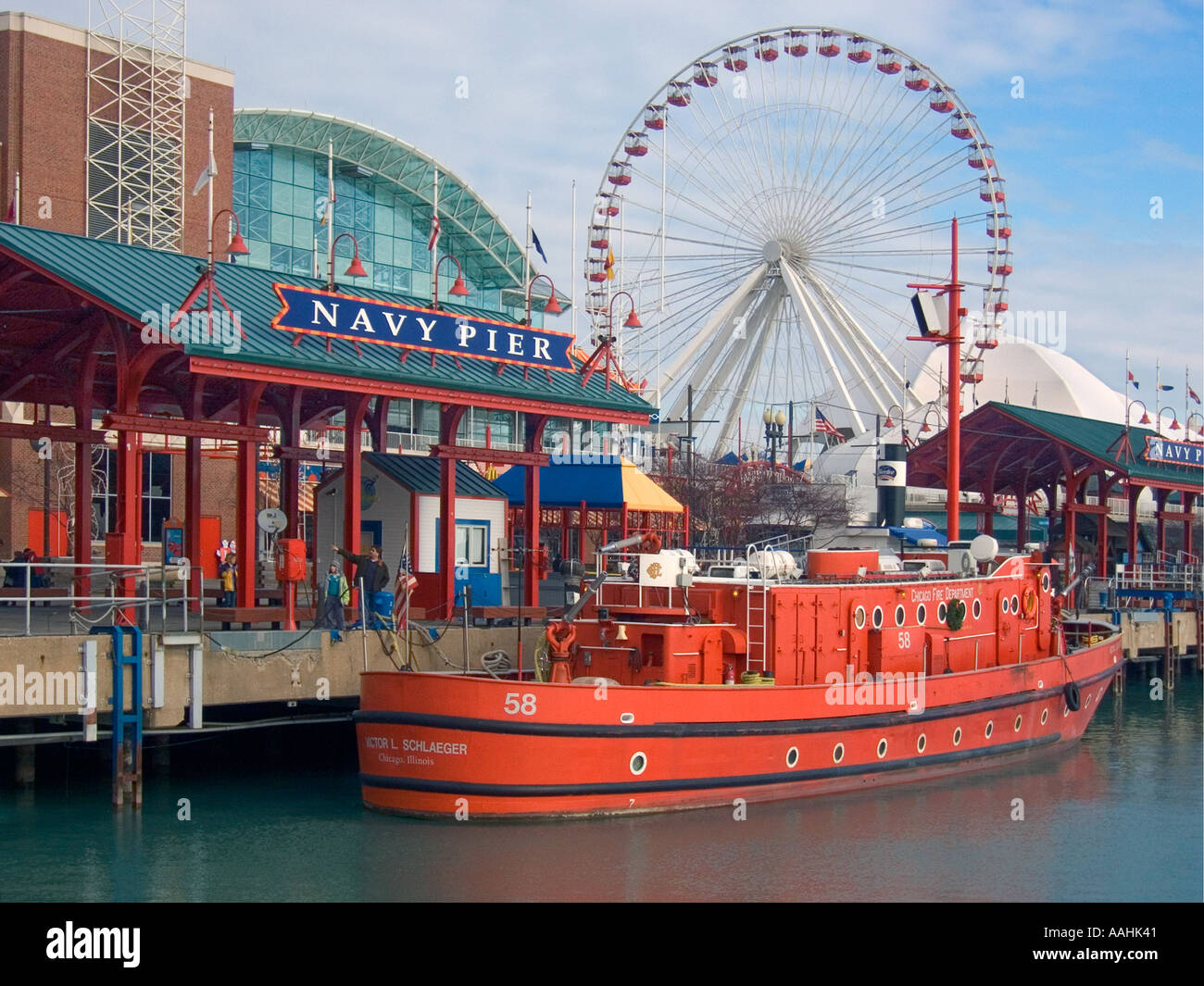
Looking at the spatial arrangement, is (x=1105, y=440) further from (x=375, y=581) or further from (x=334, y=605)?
(x=334, y=605)

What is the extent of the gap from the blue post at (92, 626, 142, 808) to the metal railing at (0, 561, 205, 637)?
47 centimetres

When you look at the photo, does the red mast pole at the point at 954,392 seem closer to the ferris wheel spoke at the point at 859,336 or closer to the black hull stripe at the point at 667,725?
the black hull stripe at the point at 667,725

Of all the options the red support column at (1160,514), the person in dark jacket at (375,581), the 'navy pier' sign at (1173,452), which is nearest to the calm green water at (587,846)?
the person in dark jacket at (375,581)

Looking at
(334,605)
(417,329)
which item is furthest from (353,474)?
(334,605)

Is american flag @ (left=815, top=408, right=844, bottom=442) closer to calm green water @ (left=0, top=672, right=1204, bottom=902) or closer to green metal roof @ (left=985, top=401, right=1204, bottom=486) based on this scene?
green metal roof @ (left=985, top=401, right=1204, bottom=486)

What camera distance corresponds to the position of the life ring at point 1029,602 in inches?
1188

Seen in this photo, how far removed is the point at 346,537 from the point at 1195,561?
114ft

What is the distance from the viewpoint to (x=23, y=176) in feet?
186

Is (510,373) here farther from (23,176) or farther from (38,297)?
(23,176)

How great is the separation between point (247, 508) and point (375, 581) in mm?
3076

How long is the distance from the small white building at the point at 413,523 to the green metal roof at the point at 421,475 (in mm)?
20

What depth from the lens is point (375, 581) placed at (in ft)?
86.4

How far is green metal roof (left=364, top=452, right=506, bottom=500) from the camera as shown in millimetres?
32031
